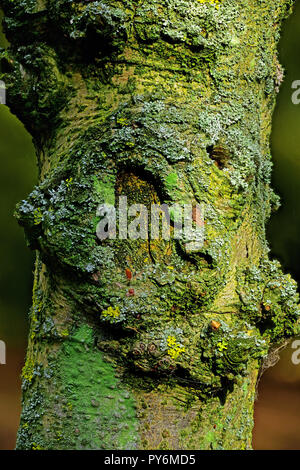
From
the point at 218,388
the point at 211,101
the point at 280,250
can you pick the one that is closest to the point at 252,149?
the point at 211,101

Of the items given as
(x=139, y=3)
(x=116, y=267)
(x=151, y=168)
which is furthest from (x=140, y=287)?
(x=139, y=3)

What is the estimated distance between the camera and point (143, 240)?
3.13 feet

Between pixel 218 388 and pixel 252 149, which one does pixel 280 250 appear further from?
pixel 218 388

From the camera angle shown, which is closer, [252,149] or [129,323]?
[129,323]

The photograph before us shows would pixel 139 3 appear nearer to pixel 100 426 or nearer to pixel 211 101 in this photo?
pixel 211 101

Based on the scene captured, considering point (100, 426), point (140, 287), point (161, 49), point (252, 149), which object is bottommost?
point (100, 426)

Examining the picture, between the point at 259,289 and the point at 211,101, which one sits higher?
the point at 211,101

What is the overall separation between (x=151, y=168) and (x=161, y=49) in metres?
0.24

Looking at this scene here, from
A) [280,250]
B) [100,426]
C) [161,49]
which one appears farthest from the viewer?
[280,250]

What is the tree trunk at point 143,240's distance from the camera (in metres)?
0.93

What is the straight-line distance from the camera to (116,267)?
95 cm

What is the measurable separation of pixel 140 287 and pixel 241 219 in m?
0.25

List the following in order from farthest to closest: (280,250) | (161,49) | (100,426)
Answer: (280,250) → (161,49) → (100,426)

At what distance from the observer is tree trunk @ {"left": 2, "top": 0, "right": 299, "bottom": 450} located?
0.93 meters
